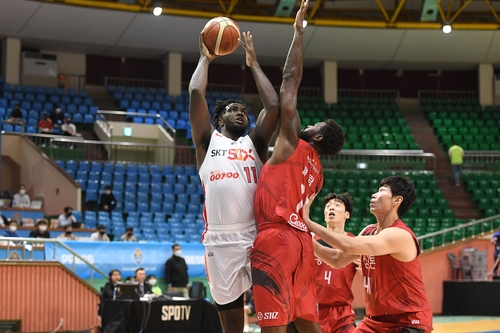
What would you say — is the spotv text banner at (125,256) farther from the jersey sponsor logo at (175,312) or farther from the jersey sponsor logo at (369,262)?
the jersey sponsor logo at (369,262)

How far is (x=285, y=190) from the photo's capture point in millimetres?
4391

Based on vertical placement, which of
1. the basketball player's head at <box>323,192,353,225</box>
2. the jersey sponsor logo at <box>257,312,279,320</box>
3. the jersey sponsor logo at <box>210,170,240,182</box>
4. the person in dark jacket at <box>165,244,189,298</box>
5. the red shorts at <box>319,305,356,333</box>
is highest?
Result: the jersey sponsor logo at <box>210,170,240,182</box>

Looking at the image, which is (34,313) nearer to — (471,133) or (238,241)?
(238,241)

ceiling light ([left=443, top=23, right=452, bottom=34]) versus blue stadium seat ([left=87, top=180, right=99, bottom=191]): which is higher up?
ceiling light ([left=443, top=23, right=452, bottom=34])

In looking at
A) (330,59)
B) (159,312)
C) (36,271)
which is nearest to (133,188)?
(36,271)

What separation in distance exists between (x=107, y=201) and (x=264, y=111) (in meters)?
13.9

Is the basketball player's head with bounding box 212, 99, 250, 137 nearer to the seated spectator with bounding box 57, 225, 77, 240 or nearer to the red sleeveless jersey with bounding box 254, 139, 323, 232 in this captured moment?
the red sleeveless jersey with bounding box 254, 139, 323, 232

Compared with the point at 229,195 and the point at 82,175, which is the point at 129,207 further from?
the point at 229,195

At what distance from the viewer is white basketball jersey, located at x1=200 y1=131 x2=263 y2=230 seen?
4527 millimetres

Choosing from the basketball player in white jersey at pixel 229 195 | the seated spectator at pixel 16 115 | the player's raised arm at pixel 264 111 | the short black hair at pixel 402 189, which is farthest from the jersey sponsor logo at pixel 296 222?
the seated spectator at pixel 16 115

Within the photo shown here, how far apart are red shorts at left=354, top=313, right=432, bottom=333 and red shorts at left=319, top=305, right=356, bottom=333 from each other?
588 millimetres

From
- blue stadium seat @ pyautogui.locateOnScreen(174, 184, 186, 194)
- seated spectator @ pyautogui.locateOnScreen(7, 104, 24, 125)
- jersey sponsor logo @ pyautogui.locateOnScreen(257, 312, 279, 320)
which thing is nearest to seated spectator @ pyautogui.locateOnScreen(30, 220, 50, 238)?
blue stadium seat @ pyautogui.locateOnScreen(174, 184, 186, 194)

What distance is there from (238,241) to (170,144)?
58.3 ft

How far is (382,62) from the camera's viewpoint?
28062 millimetres
